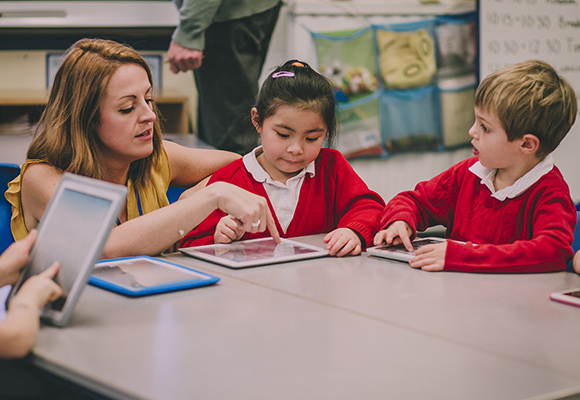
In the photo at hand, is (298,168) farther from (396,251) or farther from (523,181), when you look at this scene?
(523,181)

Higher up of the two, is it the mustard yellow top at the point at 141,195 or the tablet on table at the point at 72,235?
the tablet on table at the point at 72,235

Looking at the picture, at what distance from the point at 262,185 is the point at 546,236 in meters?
0.71

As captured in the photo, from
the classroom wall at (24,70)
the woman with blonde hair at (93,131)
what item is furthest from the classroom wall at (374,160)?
the woman with blonde hair at (93,131)

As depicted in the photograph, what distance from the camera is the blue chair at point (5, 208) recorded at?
1.45 m

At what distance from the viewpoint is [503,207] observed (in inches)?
53.6

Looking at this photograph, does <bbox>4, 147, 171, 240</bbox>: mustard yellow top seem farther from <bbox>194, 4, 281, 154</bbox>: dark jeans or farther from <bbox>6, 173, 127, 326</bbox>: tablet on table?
<bbox>194, 4, 281, 154</bbox>: dark jeans

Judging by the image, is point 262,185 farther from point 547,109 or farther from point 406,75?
point 406,75

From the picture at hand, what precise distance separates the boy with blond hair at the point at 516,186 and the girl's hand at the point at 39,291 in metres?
0.64

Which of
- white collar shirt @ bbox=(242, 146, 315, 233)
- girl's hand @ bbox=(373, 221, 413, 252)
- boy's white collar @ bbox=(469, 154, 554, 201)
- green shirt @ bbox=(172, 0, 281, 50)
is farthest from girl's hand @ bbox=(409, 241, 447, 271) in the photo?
green shirt @ bbox=(172, 0, 281, 50)

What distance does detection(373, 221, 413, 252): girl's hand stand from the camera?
133cm

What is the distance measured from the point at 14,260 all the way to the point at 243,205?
18.7 inches

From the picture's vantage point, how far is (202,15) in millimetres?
2162

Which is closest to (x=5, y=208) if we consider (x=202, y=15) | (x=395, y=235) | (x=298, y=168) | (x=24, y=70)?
(x=298, y=168)

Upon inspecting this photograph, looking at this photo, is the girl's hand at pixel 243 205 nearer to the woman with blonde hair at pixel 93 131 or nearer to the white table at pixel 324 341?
the woman with blonde hair at pixel 93 131
